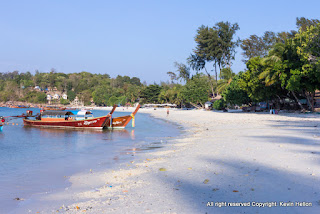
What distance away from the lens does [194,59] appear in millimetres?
73875

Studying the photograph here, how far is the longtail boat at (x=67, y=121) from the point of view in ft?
97.0

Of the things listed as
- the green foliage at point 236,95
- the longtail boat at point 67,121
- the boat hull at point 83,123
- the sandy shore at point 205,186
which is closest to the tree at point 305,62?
the green foliage at point 236,95

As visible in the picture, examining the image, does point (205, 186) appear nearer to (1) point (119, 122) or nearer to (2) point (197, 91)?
(1) point (119, 122)

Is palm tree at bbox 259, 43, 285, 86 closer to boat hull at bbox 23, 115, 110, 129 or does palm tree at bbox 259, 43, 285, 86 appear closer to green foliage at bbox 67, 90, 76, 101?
boat hull at bbox 23, 115, 110, 129

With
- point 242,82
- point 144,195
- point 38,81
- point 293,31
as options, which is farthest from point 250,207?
point 38,81

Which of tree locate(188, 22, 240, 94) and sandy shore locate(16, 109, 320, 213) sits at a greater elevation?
tree locate(188, 22, 240, 94)

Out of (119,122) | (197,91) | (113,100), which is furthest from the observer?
(113,100)

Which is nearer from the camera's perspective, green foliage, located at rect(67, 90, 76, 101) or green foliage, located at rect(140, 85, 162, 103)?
green foliage, located at rect(140, 85, 162, 103)

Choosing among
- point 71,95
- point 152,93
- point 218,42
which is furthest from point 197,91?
point 71,95

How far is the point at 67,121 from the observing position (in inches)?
1211

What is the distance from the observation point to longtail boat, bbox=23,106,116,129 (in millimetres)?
29578

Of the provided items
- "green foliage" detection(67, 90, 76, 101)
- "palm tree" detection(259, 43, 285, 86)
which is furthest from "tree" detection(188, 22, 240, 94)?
"green foliage" detection(67, 90, 76, 101)

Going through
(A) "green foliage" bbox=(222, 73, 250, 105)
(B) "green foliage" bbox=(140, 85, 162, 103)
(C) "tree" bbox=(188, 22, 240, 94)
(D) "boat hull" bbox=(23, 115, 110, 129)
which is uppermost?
(C) "tree" bbox=(188, 22, 240, 94)

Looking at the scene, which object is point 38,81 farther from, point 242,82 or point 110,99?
point 242,82
